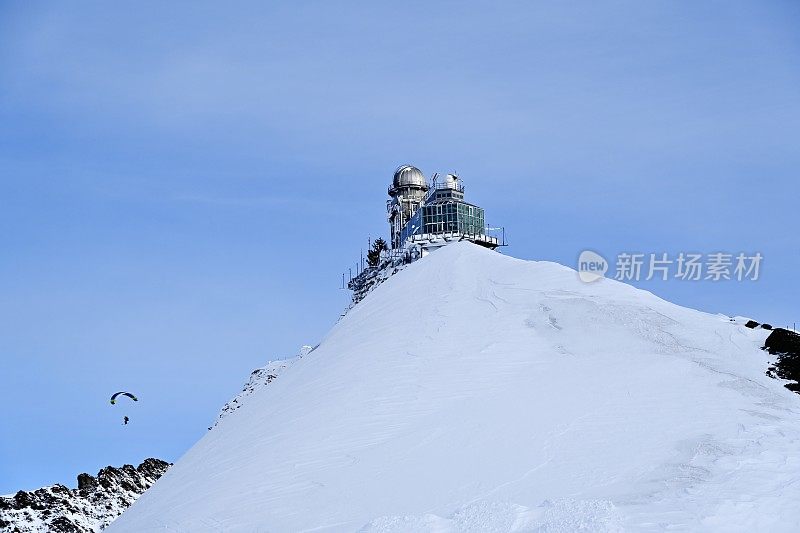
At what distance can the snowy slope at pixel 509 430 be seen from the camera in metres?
20.1

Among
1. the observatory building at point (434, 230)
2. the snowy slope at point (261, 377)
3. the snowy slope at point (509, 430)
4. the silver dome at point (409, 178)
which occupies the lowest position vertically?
the snowy slope at point (509, 430)

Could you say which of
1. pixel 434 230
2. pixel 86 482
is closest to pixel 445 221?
pixel 434 230

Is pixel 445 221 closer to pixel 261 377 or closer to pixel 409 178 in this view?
pixel 409 178

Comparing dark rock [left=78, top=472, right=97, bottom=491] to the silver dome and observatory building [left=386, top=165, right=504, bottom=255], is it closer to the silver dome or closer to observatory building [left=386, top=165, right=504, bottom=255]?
observatory building [left=386, top=165, right=504, bottom=255]

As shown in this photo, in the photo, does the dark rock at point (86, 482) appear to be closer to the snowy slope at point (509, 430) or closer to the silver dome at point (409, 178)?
the snowy slope at point (509, 430)

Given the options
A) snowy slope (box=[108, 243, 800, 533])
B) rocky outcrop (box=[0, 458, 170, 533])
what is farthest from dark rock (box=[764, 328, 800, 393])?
rocky outcrop (box=[0, 458, 170, 533])

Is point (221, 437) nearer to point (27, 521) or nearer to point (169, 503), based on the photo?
point (169, 503)

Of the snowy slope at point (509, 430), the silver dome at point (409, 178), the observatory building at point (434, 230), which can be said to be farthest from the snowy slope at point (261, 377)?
the snowy slope at point (509, 430)

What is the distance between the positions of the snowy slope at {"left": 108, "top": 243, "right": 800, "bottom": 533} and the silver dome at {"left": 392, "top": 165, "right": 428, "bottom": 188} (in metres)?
67.2

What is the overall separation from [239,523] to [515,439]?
25.3 ft

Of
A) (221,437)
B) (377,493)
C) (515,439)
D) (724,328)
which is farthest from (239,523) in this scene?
(724,328)

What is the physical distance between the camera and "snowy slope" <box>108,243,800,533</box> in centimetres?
2012

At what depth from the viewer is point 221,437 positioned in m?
31.8

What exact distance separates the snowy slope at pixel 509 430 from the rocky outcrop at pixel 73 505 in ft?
44.5
